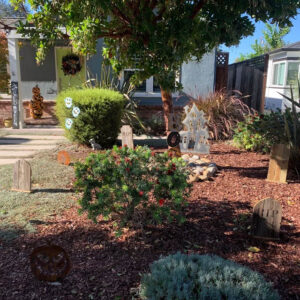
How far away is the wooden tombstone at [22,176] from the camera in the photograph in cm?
443

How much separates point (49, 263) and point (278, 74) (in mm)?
16805

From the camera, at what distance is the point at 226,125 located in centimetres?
800

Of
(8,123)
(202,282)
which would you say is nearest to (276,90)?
(8,123)

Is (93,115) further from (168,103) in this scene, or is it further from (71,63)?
(71,63)

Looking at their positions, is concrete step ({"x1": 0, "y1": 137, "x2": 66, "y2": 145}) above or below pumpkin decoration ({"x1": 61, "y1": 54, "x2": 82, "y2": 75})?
below

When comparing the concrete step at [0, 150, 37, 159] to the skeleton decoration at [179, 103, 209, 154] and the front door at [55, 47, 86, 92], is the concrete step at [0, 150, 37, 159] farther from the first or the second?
the front door at [55, 47, 86, 92]

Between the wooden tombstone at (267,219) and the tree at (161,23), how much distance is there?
2455 millimetres

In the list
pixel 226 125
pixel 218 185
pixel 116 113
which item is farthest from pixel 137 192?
pixel 226 125

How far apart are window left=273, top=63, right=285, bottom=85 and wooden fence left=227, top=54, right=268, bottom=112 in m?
2.80

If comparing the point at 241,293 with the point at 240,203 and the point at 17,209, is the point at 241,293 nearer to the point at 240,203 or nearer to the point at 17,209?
the point at 240,203

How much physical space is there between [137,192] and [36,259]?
3.42 feet

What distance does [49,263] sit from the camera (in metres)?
2.41

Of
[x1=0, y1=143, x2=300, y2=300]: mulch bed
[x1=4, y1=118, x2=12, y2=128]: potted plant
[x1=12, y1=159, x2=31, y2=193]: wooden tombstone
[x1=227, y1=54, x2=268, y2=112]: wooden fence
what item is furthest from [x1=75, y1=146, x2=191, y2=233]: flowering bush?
[x1=4, y1=118, x2=12, y2=128]: potted plant

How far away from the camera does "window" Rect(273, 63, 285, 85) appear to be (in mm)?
15781
